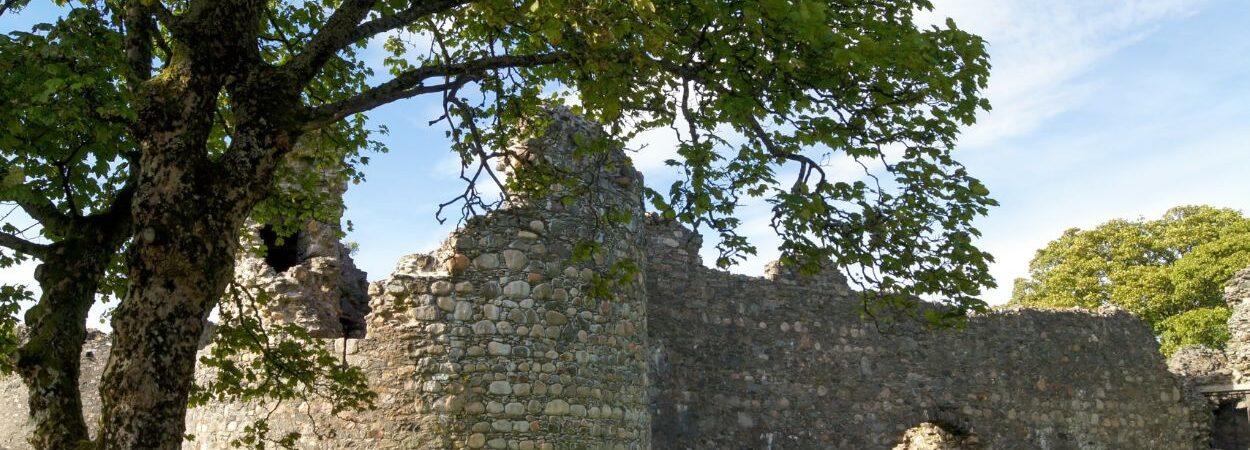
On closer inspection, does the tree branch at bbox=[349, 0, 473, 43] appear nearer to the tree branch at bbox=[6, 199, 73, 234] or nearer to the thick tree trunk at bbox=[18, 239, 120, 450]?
the thick tree trunk at bbox=[18, 239, 120, 450]

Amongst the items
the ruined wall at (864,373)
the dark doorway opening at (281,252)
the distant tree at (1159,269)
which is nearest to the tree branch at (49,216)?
the dark doorway opening at (281,252)

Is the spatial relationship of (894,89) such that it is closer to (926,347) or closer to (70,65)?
(70,65)

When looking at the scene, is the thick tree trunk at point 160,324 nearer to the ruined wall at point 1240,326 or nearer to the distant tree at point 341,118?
the distant tree at point 341,118

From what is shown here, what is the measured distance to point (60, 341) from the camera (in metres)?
7.22

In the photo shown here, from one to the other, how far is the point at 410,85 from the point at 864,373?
33.0 feet

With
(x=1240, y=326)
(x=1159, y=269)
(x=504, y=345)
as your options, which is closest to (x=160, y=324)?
(x=504, y=345)

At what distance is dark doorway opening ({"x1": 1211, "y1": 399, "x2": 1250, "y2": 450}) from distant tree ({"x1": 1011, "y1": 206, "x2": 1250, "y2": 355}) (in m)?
13.5

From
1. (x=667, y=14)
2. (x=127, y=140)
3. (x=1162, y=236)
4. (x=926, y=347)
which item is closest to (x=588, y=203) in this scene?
(x=667, y=14)

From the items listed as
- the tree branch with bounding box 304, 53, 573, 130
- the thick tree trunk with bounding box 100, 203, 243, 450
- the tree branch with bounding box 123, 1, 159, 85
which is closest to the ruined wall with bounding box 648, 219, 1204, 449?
the tree branch with bounding box 304, 53, 573, 130

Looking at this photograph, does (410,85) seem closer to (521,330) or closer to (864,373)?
(521,330)

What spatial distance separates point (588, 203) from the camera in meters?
9.98

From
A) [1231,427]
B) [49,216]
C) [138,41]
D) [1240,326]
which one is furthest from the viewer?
[1231,427]

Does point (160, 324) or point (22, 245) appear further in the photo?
point (22, 245)

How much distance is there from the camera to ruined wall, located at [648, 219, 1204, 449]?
46.6ft
